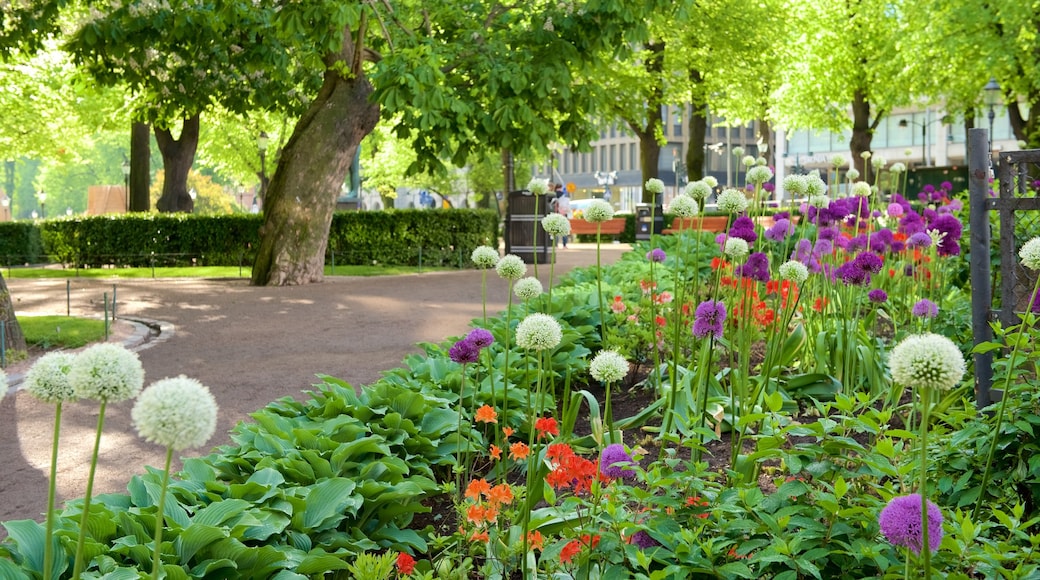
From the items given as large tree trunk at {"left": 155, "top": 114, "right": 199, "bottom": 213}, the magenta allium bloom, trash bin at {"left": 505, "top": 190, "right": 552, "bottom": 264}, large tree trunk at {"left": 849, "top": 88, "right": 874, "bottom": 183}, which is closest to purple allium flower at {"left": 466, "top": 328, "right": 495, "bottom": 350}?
the magenta allium bloom

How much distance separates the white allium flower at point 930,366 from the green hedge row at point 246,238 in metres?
19.9

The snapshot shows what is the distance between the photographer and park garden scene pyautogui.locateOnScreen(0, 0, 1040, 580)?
101 inches

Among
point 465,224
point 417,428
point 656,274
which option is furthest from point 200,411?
point 465,224

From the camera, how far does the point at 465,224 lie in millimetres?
22859

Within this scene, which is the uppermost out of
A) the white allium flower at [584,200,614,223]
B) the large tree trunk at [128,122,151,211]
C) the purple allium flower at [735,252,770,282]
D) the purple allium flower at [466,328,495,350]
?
the large tree trunk at [128,122,151,211]

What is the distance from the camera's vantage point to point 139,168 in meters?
27.0

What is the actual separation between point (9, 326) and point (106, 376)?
8.82m

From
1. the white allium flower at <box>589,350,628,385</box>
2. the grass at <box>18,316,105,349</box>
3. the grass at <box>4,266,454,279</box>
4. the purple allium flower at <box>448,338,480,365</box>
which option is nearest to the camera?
the white allium flower at <box>589,350,628,385</box>

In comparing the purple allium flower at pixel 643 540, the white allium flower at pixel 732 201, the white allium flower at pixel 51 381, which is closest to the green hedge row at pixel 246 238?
the white allium flower at pixel 732 201

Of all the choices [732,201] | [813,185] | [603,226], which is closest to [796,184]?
[813,185]

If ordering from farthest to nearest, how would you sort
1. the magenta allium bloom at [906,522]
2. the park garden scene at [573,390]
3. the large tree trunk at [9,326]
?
the large tree trunk at [9,326] < the park garden scene at [573,390] < the magenta allium bloom at [906,522]

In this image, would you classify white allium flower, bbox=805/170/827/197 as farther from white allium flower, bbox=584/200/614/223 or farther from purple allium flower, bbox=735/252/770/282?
white allium flower, bbox=584/200/614/223

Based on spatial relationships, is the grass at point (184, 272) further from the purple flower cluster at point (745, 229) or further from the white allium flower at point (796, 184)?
the white allium flower at point (796, 184)

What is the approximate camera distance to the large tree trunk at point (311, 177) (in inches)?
648
